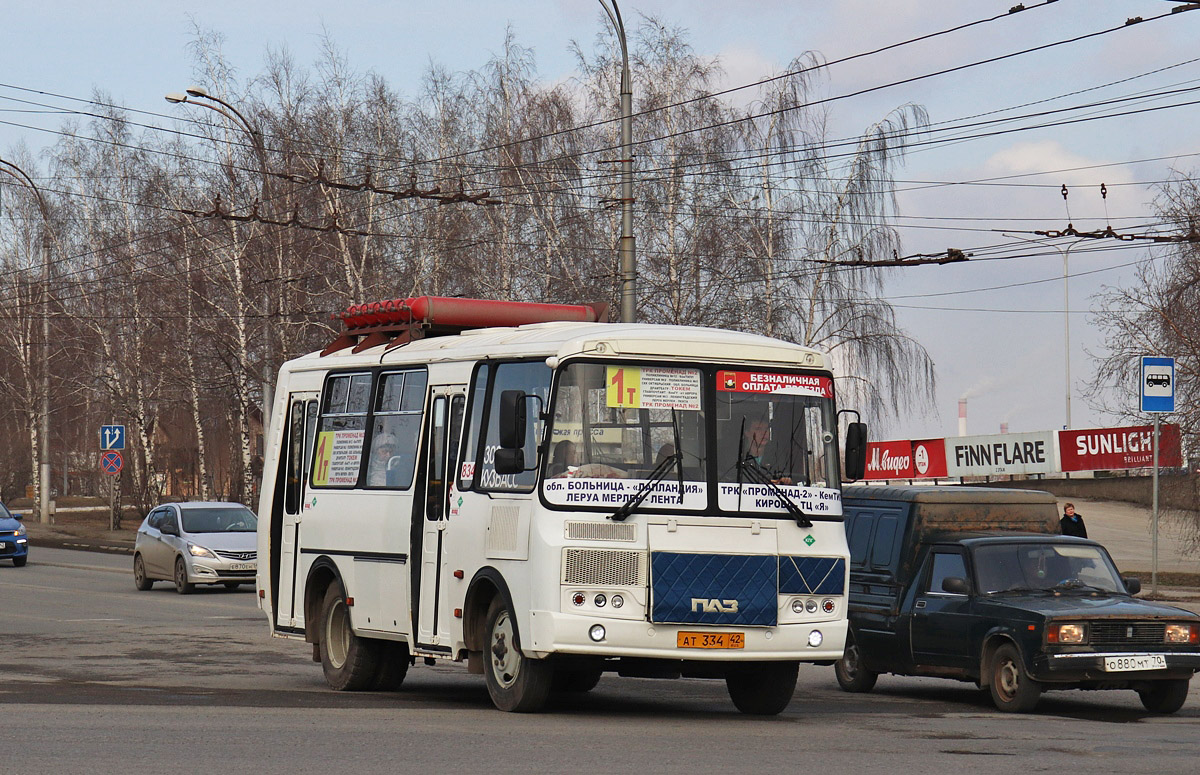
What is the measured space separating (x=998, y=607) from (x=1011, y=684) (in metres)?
0.66

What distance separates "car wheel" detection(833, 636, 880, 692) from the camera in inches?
600

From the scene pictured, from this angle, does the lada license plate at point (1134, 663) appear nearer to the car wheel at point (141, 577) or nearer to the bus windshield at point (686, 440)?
the bus windshield at point (686, 440)

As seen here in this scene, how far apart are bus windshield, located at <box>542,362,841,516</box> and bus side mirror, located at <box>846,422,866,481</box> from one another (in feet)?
1.22

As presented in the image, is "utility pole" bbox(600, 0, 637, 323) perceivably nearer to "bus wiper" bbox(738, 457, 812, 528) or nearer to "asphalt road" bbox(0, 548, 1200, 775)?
"asphalt road" bbox(0, 548, 1200, 775)

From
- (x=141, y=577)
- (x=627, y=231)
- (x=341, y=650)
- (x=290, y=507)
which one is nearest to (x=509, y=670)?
(x=341, y=650)

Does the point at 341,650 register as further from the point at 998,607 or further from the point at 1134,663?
the point at 1134,663

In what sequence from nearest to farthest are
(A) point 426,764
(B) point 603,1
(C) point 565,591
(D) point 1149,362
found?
(A) point 426,764
(C) point 565,591
(D) point 1149,362
(B) point 603,1

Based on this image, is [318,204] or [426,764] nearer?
[426,764]

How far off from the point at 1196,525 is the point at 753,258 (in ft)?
46.1

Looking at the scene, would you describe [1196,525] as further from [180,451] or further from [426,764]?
[180,451]

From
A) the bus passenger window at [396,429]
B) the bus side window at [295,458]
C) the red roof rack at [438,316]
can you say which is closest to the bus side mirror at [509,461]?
the bus passenger window at [396,429]

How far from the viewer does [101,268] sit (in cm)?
5997

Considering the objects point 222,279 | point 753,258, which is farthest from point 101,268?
point 753,258

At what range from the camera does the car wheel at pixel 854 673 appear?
15242mm
